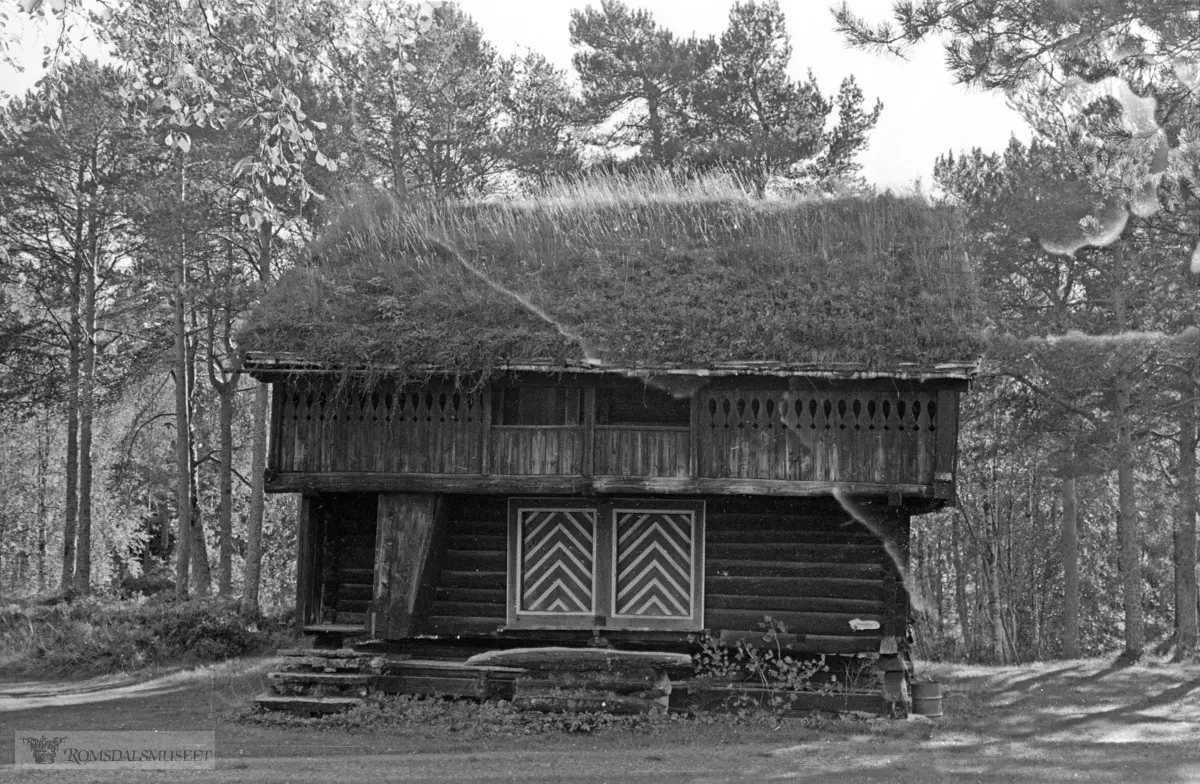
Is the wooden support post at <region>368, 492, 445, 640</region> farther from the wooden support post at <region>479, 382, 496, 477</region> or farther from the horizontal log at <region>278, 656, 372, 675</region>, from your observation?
the wooden support post at <region>479, 382, 496, 477</region>

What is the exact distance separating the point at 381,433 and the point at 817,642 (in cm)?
605

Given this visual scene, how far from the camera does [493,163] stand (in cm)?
2820

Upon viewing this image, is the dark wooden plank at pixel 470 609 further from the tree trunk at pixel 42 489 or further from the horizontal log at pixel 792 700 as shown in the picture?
the tree trunk at pixel 42 489

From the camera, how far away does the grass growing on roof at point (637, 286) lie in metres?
14.8

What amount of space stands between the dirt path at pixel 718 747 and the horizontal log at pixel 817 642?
3.02ft

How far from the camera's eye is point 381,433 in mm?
15414

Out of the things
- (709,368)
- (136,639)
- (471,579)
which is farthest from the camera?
(136,639)

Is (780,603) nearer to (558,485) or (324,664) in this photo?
(558,485)

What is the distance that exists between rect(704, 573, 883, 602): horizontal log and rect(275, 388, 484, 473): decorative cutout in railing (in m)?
3.50

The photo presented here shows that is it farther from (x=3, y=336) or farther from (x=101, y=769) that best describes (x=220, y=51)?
(x=3, y=336)

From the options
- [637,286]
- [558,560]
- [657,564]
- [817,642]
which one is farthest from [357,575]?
[817,642]

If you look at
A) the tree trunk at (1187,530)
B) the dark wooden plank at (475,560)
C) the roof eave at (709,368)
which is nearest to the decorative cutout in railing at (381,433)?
the roof eave at (709,368)

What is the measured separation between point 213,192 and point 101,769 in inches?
647

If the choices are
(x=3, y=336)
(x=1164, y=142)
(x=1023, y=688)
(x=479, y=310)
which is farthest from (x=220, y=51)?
(x=3, y=336)
